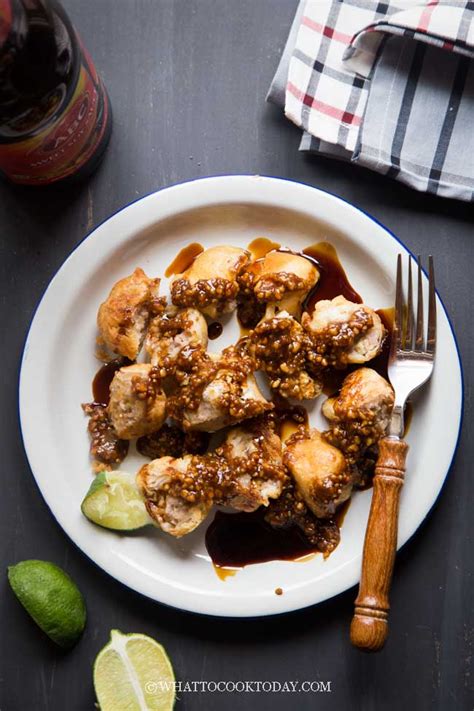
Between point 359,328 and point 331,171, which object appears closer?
point 359,328

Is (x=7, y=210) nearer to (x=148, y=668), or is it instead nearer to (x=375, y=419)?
(x=375, y=419)

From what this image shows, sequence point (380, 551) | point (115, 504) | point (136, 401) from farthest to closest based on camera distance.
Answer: point (115, 504) → point (136, 401) → point (380, 551)

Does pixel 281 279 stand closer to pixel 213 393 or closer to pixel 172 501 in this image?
pixel 213 393

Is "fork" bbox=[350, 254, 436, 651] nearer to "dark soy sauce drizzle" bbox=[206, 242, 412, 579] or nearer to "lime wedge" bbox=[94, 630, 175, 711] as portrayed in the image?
"dark soy sauce drizzle" bbox=[206, 242, 412, 579]

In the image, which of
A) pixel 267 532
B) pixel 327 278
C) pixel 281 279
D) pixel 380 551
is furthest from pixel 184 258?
pixel 380 551

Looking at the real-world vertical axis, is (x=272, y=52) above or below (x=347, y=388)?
above

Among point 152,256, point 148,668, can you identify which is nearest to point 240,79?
point 152,256

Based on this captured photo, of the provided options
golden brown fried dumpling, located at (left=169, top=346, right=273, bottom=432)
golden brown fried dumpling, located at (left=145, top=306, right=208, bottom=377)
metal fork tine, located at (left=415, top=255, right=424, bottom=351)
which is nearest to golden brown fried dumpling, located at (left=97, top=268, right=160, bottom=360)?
golden brown fried dumpling, located at (left=145, top=306, right=208, bottom=377)

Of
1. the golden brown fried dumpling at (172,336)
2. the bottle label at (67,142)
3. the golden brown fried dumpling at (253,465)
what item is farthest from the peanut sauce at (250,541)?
the bottle label at (67,142)
